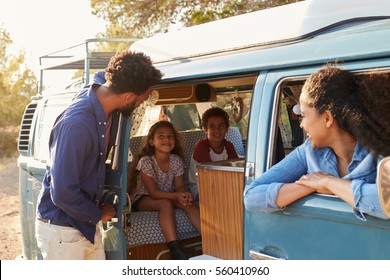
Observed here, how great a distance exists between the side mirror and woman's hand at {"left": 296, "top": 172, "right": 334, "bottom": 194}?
0.32m

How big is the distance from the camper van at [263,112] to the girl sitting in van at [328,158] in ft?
0.22

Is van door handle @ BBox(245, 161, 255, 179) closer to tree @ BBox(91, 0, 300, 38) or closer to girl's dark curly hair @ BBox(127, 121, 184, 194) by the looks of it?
girl's dark curly hair @ BBox(127, 121, 184, 194)

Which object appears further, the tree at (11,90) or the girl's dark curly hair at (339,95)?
the tree at (11,90)

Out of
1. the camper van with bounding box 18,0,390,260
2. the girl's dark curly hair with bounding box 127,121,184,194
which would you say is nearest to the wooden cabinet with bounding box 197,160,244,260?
the camper van with bounding box 18,0,390,260

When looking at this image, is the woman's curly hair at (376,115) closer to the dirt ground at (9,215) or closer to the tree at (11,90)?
the dirt ground at (9,215)

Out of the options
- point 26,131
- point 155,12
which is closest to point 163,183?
point 26,131

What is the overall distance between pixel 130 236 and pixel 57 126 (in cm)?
137

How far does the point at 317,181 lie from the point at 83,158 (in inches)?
53.2

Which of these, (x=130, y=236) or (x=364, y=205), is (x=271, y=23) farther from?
(x=130, y=236)

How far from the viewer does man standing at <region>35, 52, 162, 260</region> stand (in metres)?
3.06

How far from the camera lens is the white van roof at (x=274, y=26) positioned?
2783 mm

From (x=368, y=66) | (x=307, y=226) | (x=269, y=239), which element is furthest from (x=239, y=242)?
(x=368, y=66)

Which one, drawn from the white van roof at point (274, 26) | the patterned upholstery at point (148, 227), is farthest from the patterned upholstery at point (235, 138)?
the white van roof at point (274, 26)

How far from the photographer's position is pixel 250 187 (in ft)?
8.52
